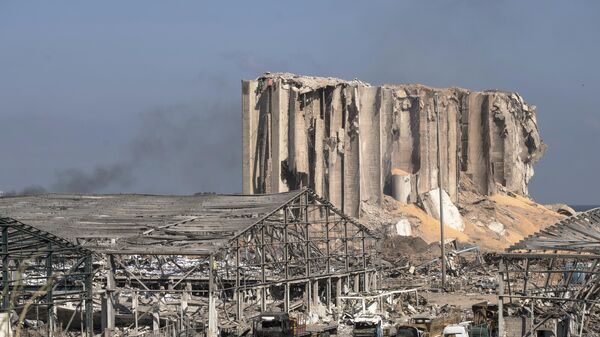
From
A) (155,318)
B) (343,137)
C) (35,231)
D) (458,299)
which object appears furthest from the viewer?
(343,137)

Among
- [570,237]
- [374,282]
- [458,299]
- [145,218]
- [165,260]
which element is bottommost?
[458,299]

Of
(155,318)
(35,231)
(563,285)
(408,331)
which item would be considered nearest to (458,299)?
(408,331)

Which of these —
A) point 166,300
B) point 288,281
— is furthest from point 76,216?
point 288,281

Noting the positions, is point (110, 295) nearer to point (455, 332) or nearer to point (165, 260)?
point (165, 260)

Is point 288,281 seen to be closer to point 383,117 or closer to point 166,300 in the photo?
point 166,300

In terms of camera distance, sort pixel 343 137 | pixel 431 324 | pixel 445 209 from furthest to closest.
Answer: pixel 445 209, pixel 343 137, pixel 431 324

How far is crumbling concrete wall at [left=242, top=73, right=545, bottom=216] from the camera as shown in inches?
3179

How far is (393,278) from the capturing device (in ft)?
198

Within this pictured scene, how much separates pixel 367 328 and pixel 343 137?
4987 centimetres

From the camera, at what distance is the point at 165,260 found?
4409cm

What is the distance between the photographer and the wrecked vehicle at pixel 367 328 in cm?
3400

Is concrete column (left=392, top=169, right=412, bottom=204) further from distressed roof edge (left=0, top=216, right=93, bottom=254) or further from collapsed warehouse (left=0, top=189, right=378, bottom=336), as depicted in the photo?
distressed roof edge (left=0, top=216, right=93, bottom=254)

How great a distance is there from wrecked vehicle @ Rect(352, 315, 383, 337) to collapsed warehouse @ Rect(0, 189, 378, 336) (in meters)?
3.96

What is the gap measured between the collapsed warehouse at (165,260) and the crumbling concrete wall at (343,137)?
3164 centimetres
